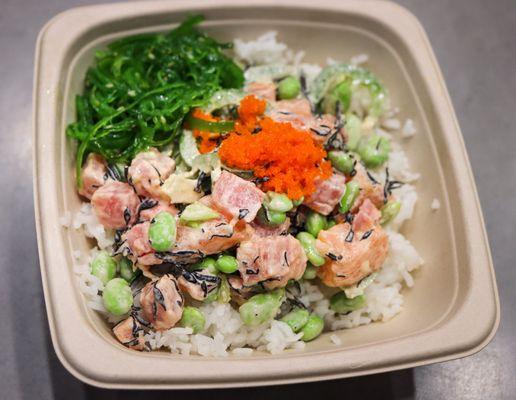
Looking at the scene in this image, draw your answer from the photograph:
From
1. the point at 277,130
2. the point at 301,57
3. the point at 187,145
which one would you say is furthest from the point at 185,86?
the point at 301,57

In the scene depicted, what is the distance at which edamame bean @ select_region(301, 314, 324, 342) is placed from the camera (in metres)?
2.65

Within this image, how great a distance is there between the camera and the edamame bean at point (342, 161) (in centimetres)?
276

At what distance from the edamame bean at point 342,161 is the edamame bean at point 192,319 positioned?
3.26ft

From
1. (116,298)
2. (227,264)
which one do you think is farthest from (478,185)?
(116,298)

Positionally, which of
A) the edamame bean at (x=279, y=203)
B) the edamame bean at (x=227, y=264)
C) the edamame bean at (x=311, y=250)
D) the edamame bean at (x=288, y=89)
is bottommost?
the edamame bean at (x=311, y=250)

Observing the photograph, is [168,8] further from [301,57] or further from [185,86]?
[301,57]

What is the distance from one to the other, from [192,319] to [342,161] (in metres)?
1.06

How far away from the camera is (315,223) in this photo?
106 inches

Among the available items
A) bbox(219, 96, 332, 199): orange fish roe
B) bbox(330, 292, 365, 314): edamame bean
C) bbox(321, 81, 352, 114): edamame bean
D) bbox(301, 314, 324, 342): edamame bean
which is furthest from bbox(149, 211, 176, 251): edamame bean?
bbox(321, 81, 352, 114): edamame bean

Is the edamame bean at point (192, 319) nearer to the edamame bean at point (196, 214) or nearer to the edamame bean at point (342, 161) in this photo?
the edamame bean at point (196, 214)

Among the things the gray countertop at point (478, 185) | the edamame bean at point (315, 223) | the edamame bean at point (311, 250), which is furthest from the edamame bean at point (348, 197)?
the gray countertop at point (478, 185)

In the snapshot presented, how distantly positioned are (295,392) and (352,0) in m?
2.17

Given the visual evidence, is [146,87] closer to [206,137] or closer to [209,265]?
[206,137]

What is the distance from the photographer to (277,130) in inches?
99.5
